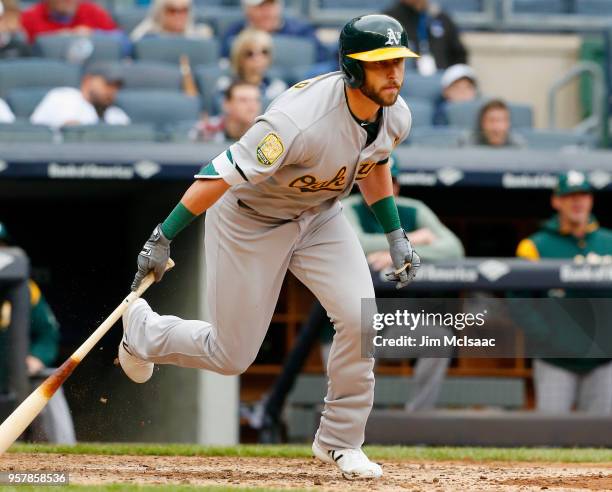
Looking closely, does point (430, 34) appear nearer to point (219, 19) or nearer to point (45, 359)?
point (219, 19)

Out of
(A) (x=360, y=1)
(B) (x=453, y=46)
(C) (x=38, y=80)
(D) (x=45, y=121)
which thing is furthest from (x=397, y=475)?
(A) (x=360, y=1)

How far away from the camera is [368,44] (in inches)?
174

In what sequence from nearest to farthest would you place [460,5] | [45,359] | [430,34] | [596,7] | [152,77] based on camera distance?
[45,359]
[152,77]
[430,34]
[460,5]
[596,7]

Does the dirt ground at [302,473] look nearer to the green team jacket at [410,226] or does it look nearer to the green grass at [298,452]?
the green grass at [298,452]

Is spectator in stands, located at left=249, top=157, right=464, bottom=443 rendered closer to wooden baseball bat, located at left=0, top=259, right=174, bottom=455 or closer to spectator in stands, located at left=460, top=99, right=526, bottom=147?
spectator in stands, located at left=460, top=99, right=526, bottom=147

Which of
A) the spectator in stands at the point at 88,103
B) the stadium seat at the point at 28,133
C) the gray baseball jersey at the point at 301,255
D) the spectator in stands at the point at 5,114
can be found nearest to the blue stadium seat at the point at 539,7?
the spectator in stands at the point at 88,103

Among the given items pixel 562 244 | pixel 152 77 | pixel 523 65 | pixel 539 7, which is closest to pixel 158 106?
pixel 152 77

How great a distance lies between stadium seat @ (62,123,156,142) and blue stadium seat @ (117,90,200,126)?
2.69ft

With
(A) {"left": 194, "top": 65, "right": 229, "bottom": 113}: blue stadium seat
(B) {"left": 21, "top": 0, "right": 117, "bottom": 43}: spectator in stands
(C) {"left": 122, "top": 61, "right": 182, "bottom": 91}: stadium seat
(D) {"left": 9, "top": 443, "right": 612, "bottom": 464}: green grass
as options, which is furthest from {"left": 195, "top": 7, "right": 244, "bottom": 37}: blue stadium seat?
(D) {"left": 9, "top": 443, "right": 612, "bottom": 464}: green grass

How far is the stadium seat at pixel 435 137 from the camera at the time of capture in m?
8.02

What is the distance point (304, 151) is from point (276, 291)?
63 centimetres

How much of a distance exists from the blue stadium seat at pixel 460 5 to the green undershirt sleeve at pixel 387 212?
5771 millimetres

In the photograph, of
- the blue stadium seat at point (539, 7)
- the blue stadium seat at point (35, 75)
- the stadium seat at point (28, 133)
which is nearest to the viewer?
the stadium seat at point (28, 133)

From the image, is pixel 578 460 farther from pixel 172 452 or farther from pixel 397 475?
pixel 172 452
